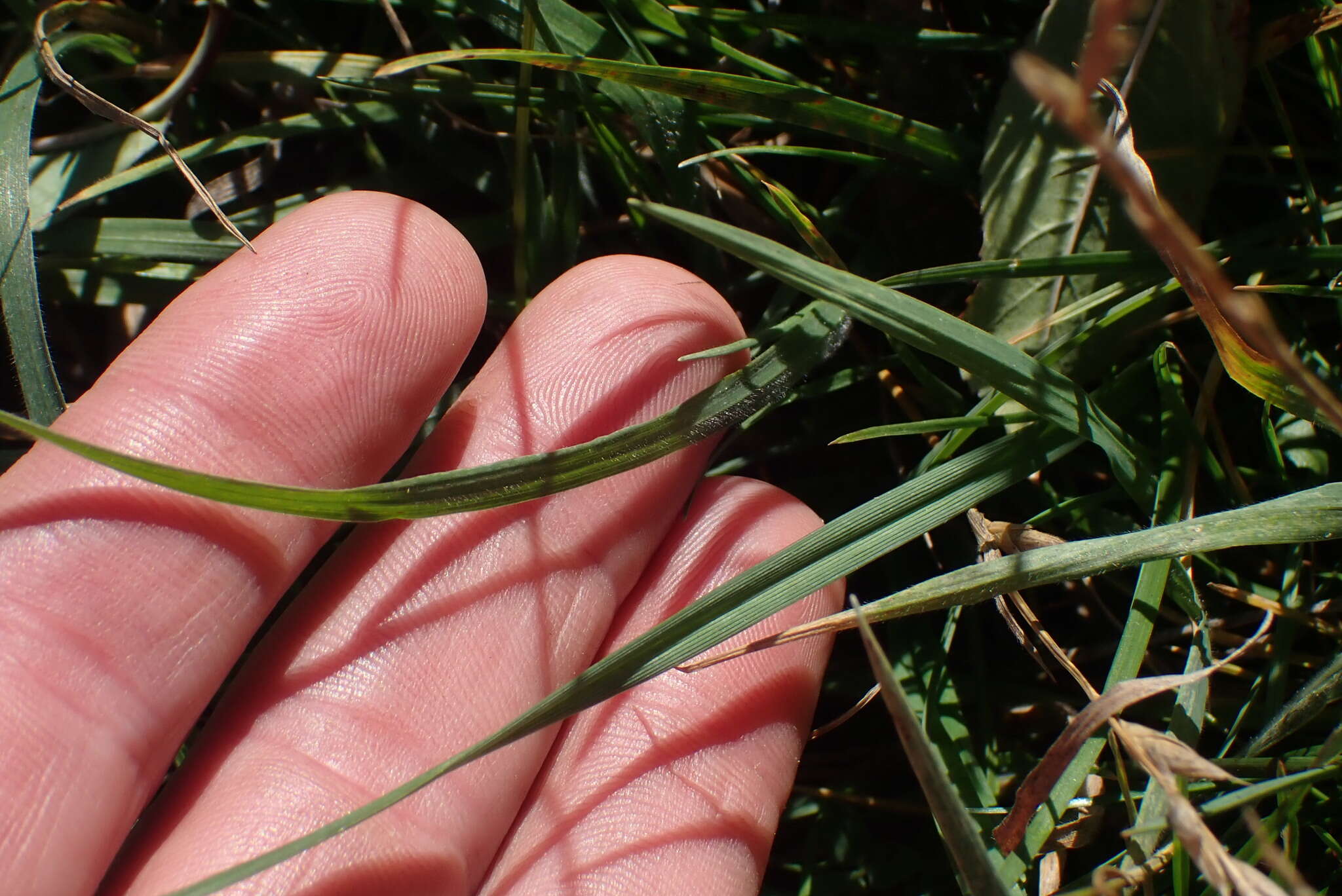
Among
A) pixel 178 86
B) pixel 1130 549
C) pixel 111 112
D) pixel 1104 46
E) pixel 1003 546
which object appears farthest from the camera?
pixel 178 86

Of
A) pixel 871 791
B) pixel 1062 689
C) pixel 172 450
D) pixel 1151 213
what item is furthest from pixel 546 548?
pixel 1151 213

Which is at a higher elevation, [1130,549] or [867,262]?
[867,262]

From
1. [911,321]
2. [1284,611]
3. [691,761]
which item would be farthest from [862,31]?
[691,761]

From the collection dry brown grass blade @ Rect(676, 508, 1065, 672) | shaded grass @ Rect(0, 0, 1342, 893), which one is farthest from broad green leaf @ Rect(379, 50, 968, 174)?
dry brown grass blade @ Rect(676, 508, 1065, 672)

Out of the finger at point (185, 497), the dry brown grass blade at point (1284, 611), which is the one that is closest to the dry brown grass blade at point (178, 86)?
the finger at point (185, 497)

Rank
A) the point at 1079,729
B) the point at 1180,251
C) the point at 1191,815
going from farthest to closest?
the point at 1079,729 < the point at 1191,815 < the point at 1180,251

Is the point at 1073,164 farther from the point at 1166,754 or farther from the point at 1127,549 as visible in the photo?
the point at 1166,754

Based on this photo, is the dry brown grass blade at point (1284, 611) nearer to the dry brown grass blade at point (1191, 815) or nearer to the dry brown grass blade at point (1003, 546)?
→ the dry brown grass blade at point (1003, 546)

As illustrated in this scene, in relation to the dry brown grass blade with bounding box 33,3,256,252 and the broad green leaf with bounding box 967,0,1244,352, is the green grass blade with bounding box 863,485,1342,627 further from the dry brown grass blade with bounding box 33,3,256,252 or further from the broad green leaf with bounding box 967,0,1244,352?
the dry brown grass blade with bounding box 33,3,256,252
